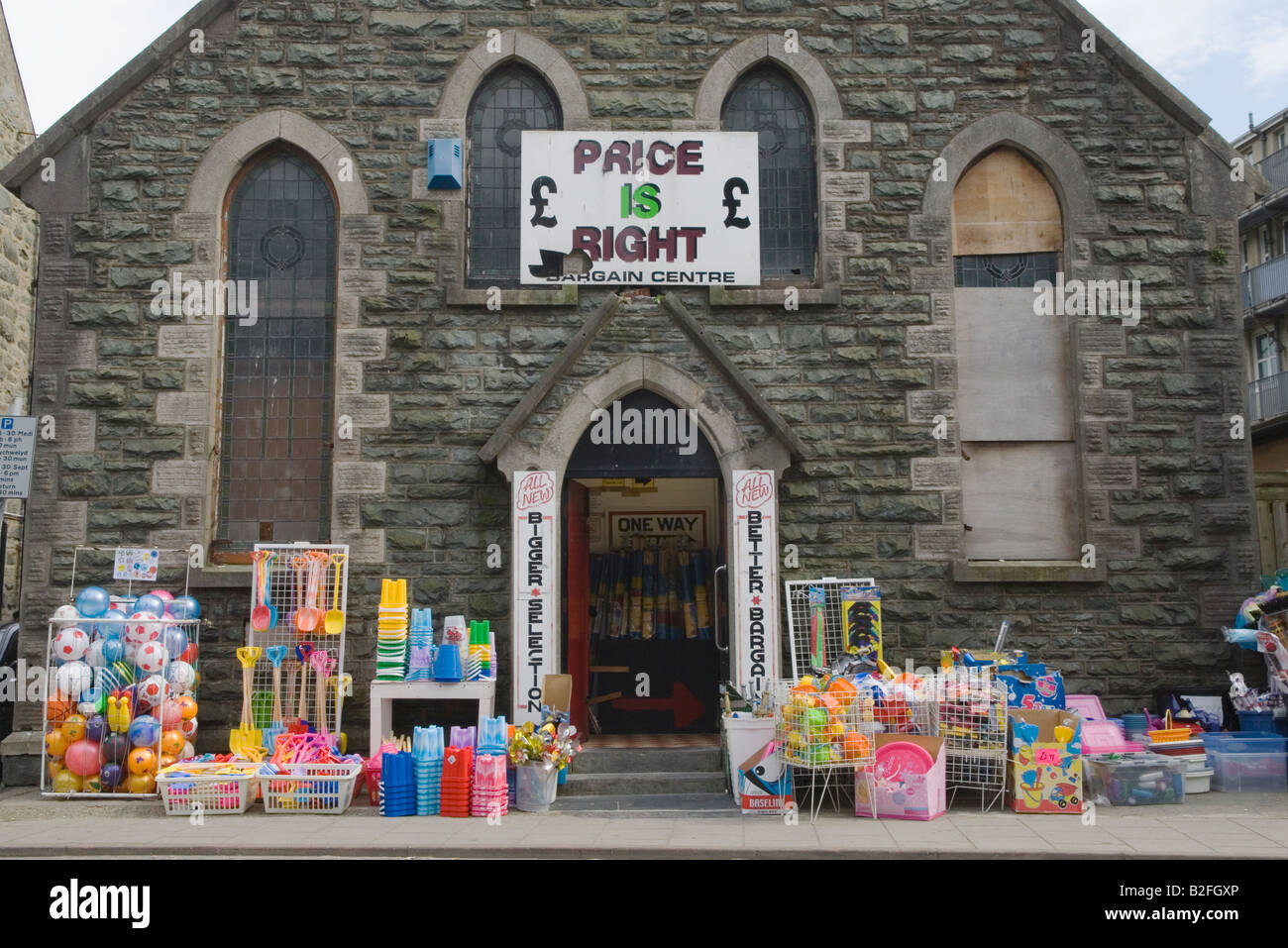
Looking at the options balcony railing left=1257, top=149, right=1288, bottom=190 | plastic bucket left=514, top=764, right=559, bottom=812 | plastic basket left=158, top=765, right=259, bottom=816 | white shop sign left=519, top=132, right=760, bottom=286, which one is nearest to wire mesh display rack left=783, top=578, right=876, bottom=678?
plastic bucket left=514, top=764, right=559, bottom=812

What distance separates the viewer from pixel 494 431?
10344mm

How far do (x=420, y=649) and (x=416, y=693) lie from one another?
37 centimetres

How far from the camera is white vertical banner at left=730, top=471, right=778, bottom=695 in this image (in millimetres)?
9930

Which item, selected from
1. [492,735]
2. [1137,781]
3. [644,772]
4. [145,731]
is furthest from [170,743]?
[1137,781]

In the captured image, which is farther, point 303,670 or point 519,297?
point 519,297

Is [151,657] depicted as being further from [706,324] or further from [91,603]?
[706,324]

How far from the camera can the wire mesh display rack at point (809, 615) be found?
397 inches

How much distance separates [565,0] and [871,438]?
5.23 meters

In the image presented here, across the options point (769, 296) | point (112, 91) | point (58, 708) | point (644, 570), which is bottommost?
point (58, 708)

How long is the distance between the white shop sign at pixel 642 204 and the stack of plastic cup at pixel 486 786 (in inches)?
182

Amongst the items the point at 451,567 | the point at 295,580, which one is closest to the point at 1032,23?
the point at 451,567

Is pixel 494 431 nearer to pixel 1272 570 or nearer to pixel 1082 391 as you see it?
pixel 1082 391

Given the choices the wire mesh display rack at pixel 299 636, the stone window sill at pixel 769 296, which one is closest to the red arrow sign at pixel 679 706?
the wire mesh display rack at pixel 299 636

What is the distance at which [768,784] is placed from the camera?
27.9 feet
